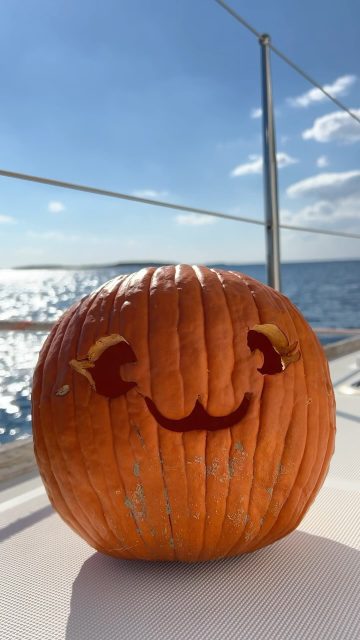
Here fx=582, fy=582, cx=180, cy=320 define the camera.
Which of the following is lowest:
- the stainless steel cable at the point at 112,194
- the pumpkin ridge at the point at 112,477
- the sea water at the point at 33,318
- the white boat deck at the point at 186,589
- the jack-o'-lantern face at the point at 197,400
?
the sea water at the point at 33,318

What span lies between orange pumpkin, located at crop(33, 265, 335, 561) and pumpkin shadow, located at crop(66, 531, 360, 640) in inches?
1.5

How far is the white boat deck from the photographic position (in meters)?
0.82

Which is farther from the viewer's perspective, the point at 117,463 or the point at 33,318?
the point at 33,318

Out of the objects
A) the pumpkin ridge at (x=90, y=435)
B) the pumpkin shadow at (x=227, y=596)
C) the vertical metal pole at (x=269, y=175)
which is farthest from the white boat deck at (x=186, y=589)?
the vertical metal pole at (x=269, y=175)

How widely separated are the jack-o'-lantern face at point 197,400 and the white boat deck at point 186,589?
0.27m

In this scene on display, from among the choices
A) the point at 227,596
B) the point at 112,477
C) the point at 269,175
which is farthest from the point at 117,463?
the point at 269,175

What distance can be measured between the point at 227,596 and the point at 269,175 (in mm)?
1670

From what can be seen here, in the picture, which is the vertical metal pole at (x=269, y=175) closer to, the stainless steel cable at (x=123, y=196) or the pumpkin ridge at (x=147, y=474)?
the stainless steel cable at (x=123, y=196)

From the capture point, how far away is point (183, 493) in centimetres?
92

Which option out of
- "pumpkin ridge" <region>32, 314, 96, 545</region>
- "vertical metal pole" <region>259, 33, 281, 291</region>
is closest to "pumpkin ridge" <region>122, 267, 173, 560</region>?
"pumpkin ridge" <region>32, 314, 96, 545</region>

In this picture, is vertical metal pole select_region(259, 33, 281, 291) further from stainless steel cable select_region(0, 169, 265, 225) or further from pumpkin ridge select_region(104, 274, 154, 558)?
pumpkin ridge select_region(104, 274, 154, 558)

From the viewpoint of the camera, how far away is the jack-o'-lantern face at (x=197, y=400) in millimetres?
916

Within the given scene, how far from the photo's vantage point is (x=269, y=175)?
2229mm

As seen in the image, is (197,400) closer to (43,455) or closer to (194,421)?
(194,421)
